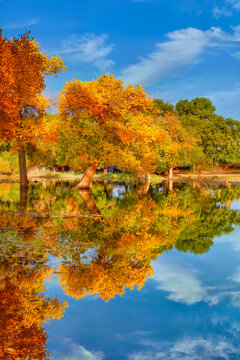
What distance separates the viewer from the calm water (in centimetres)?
580

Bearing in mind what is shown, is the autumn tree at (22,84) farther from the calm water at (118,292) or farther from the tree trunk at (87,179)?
the calm water at (118,292)

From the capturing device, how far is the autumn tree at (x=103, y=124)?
3569 centimetres

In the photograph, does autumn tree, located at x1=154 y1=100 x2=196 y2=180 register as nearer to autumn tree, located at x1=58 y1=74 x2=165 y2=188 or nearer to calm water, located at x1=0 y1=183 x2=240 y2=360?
autumn tree, located at x1=58 y1=74 x2=165 y2=188

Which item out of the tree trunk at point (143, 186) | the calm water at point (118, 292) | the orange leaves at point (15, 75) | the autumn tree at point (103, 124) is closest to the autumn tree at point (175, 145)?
the tree trunk at point (143, 186)

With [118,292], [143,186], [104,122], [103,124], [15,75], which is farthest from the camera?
[143,186]

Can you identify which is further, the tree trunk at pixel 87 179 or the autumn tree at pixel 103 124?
the tree trunk at pixel 87 179

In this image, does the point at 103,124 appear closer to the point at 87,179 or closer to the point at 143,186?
the point at 87,179

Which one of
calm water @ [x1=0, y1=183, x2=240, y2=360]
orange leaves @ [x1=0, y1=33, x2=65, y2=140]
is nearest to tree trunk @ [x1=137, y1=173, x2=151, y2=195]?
orange leaves @ [x1=0, y1=33, x2=65, y2=140]

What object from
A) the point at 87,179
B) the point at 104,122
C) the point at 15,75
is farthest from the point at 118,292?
the point at 87,179

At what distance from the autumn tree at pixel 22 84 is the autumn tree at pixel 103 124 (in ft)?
8.19

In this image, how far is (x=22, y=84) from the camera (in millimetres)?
25938

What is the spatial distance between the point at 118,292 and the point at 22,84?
830 inches

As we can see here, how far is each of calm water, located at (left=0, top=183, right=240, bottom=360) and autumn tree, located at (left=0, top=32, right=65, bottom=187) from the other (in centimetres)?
962

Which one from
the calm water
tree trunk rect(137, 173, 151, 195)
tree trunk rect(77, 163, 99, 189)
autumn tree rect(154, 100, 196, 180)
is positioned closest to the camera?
the calm water
